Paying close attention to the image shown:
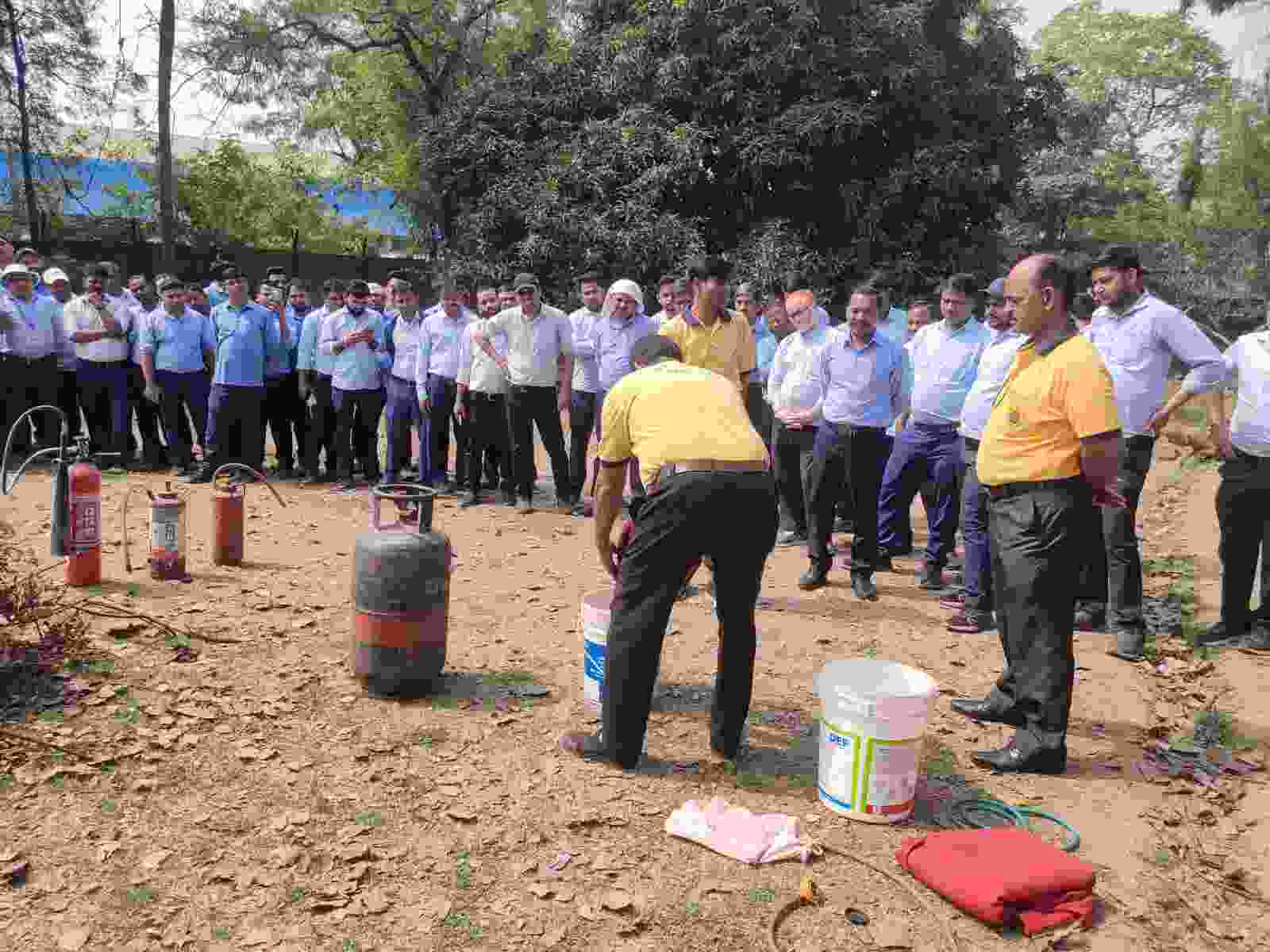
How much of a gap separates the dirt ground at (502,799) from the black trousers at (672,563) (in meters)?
0.48

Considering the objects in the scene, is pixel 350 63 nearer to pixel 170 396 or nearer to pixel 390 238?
pixel 390 238

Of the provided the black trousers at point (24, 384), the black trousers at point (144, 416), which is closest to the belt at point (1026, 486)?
the black trousers at point (144, 416)

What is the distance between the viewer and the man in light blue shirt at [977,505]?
735cm

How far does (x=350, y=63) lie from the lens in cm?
3038

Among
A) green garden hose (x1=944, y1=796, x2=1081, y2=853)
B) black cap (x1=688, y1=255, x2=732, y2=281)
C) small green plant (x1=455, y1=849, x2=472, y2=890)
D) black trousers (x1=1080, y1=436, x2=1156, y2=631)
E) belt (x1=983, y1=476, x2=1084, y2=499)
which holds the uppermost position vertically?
black cap (x1=688, y1=255, x2=732, y2=281)

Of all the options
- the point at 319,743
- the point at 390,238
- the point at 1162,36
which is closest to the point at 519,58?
the point at 390,238

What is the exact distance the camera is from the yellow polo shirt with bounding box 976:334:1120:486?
16.1 ft

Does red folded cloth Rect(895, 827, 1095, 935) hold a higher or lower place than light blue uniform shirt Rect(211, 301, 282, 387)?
lower

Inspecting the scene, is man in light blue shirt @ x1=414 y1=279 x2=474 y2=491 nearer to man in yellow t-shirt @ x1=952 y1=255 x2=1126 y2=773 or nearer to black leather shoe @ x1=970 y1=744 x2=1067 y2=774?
man in yellow t-shirt @ x1=952 y1=255 x2=1126 y2=773

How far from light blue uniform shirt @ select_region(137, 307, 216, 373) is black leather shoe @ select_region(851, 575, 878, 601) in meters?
8.16

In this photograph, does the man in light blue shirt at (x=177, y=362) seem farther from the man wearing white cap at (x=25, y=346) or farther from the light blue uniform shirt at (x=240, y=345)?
the man wearing white cap at (x=25, y=346)

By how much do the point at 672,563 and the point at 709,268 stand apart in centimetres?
366

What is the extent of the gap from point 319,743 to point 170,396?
829 centimetres

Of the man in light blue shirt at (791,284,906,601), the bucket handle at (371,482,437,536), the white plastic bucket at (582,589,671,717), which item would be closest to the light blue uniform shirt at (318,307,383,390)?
the man in light blue shirt at (791,284,906,601)
